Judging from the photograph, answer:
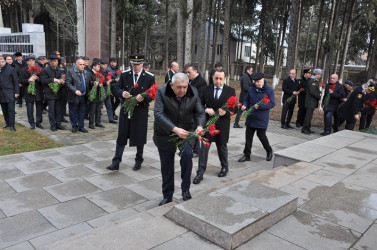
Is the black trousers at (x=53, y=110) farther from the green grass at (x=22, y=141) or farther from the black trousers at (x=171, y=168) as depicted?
the black trousers at (x=171, y=168)

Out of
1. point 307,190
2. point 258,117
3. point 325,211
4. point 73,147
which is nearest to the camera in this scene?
point 325,211

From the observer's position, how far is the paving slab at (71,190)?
15.0ft

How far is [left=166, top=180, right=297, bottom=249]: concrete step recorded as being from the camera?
3.00 meters

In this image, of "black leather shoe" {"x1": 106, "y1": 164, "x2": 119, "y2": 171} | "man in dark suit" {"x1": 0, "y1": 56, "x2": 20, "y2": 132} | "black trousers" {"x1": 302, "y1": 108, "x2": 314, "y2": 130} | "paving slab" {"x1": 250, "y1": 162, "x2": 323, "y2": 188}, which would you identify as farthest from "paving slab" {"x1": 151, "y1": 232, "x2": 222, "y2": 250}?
"black trousers" {"x1": 302, "y1": 108, "x2": 314, "y2": 130}

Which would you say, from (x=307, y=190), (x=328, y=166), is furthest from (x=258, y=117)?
(x=307, y=190)

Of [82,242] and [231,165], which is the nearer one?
[82,242]

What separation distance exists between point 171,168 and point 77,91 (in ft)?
16.5

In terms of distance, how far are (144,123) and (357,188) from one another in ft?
11.8

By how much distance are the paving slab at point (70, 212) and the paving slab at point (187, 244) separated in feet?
4.79

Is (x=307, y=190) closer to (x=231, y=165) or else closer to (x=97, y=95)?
(x=231, y=165)

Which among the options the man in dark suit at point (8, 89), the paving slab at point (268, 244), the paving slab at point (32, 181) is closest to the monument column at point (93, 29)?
the man in dark suit at point (8, 89)

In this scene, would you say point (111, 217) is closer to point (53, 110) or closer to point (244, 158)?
point (244, 158)

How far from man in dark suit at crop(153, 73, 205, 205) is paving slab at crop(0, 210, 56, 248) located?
1.56 m

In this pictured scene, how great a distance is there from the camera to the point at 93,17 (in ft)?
40.2
